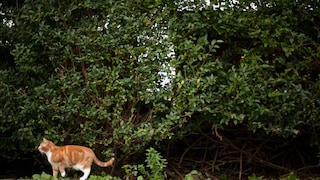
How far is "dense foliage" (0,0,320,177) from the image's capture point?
4.85 metres

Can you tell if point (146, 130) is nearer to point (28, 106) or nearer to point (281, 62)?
point (28, 106)

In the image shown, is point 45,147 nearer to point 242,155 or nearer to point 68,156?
point 68,156

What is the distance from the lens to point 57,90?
5066mm

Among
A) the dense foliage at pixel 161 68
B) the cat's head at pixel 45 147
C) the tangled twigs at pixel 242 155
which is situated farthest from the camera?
the tangled twigs at pixel 242 155

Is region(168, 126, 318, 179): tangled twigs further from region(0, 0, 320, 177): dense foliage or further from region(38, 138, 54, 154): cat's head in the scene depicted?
region(38, 138, 54, 154): cat's head

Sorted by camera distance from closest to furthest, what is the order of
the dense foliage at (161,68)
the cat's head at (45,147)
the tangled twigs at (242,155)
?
the cat's head at (45,147) < the dense foliage at (161,68) < the tangled twigs at (242,155)

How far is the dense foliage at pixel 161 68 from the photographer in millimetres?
4852

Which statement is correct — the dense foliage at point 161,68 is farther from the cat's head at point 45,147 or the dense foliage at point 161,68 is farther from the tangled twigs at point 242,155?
the tangled twigs at point 242,155

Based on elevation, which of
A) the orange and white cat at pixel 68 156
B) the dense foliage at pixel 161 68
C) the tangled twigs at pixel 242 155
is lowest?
the tangled twigs at pixel 242 155

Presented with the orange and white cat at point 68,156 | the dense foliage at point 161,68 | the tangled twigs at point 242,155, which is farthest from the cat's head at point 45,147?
the tangled twigs at point 242,155

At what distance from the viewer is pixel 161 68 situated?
16.1ft

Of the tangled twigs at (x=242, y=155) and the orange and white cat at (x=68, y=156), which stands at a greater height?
the orange and white cat at (x=68, y=156)

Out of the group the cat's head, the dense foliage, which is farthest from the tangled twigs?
the cat's head

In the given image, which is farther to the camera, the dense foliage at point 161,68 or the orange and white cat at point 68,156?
the dense foliage at point 161,68
